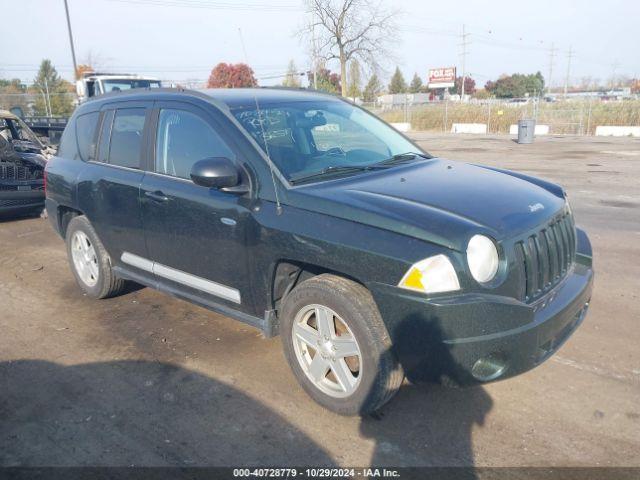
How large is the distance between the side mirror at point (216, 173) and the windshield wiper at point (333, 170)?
0.37 meters

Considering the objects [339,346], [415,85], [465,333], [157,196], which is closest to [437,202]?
[465,333]

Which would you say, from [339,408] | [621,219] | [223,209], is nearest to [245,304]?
[223,209]

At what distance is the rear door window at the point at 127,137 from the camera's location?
14.7 feet

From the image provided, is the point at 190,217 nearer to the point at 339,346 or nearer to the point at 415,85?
the point at 339,346

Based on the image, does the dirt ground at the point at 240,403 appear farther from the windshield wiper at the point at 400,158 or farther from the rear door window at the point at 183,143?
the windshield wiper at the point at 400,158

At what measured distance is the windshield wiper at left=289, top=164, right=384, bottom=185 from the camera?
3.57m

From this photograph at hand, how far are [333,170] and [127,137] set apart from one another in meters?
1.96

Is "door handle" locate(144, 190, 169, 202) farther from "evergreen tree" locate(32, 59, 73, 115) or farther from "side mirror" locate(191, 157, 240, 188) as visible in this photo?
"evergreen tree" locate(32, 59, 73, 115)

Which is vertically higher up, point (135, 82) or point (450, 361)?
point (135, 82)

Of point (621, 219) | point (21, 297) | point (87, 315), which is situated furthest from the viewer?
point (621, 219)

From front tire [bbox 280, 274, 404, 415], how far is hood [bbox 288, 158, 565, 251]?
44 cm

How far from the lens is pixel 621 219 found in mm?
8281

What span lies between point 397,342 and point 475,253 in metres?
0.62

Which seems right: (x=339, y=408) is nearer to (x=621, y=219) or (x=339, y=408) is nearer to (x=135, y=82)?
(x=621, y=219)
